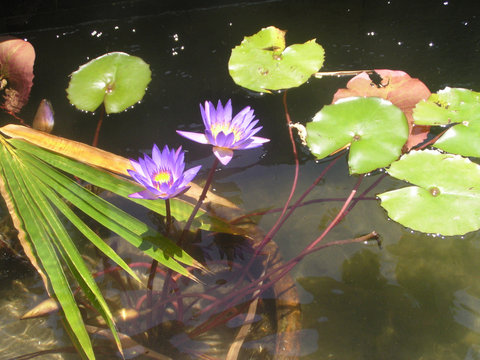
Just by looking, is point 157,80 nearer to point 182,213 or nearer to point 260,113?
point 260,113

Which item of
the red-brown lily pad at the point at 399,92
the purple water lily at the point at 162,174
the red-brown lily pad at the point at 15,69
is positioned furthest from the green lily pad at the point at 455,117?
the red-brown lily pad at the point at 15,69

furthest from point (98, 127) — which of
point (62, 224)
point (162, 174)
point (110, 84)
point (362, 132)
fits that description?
point (362, 132)

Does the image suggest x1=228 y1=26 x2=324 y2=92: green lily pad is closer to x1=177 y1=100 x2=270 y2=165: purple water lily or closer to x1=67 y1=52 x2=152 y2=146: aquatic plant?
x1=67 y1=52 x2=152 y2=146: aquatic plant

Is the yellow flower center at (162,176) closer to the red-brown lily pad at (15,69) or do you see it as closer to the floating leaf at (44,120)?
the floating leaf at (44,120)

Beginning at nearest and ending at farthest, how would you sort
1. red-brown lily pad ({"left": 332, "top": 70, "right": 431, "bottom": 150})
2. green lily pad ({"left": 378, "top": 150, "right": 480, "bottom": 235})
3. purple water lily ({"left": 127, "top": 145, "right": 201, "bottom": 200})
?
purple water lily ({"left": 127, "top": 145, "right": 201, "bottom": 200}) → green lily pad ({"left": 378, "top": 150, "right": 480, "bottom": 235}) → red-brown lily pad ({"left": 332, "top": 70, "right": 431, "bottom": 150})

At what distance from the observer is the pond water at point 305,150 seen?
1.50 metres

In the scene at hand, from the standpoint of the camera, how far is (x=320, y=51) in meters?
2.08

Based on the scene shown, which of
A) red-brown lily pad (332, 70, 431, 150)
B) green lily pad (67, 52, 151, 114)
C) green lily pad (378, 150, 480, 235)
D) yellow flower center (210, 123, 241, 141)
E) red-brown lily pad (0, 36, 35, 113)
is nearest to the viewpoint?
yellow flower center (210, 123, 241, 141)

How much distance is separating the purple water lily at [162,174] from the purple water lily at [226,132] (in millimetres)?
89

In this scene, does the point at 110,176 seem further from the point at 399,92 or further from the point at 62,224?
the point at 399,92

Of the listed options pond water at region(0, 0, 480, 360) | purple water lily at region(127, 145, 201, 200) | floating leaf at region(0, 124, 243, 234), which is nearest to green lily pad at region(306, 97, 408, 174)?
pond water at region(0, 0, 480, 360)

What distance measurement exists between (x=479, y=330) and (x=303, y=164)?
0.97m

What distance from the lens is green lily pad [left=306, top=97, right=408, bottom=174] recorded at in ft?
5.45

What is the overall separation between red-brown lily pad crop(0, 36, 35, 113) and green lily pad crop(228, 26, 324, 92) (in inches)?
41.4
